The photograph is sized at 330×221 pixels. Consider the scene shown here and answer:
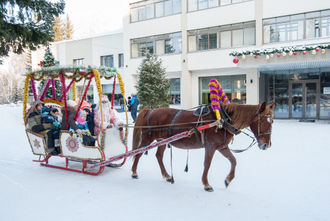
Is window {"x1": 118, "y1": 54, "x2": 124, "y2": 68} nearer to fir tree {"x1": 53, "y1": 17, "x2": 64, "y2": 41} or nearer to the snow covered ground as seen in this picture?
the snow covered ground

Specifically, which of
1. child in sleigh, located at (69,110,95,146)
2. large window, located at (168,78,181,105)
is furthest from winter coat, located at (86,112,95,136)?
large window, located at (168,78,181,105)

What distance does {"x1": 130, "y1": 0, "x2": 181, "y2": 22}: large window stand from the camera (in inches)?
727

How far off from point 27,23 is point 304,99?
1518 centimetres

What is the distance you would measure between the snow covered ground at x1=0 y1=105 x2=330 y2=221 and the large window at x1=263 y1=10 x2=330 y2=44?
35.1 feet

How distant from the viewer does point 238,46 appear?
1616 cm

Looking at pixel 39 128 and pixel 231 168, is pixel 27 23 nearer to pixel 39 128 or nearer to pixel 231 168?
pixel 39 128

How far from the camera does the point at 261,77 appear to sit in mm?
15867

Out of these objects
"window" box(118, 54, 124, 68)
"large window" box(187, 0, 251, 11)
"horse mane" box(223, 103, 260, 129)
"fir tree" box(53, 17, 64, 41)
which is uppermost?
"fir tree" box(53, 17, 64, 41)

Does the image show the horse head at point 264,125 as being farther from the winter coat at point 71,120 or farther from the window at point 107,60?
the window at point 107,60

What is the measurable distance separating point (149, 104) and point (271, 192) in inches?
429

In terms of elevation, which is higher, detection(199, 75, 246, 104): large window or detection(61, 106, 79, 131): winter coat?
detection(199, 75, 246, 104): large window

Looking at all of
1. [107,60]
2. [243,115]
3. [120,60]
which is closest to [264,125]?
[243,115]

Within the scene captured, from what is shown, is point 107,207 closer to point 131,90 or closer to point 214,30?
point 214,30

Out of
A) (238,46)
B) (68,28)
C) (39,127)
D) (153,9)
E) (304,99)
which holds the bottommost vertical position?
(39,127)
